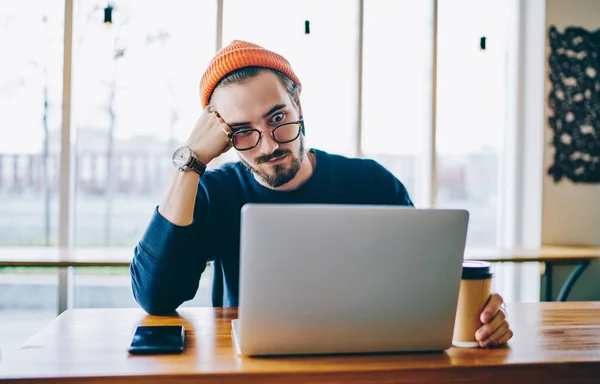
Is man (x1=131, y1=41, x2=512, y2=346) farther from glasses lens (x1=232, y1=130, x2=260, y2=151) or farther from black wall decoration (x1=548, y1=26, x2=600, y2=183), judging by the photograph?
black wall decoration (x1=548, y1=26, x2=600, y2=183)

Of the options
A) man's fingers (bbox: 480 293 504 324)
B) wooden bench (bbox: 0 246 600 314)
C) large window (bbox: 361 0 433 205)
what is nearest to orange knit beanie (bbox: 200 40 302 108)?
man's fingers (bbox: 480 293 504 324)

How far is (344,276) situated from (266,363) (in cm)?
19

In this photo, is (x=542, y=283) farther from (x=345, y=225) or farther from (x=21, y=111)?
(x=21, y=111)

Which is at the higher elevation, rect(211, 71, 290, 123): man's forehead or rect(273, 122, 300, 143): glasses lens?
rect(211, 71, 290, 123): man's forehead

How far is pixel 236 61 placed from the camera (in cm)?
138

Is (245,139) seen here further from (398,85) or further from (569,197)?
(569,197)

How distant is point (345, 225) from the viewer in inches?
30.7

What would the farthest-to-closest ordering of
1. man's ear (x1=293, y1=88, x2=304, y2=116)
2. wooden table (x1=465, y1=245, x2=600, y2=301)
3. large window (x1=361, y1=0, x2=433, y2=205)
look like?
large window (x1=361, y1=0, x2=433, y2=205)
wooden table (x1=465, y1=245, x2=600, y2=301)
man's ear (x1=293, y1=88, x2=304, y2=116)

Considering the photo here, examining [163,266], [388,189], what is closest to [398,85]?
[388,189]

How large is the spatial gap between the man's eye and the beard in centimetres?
8

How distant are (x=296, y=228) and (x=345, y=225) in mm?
77

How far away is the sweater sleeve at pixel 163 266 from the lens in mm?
1196

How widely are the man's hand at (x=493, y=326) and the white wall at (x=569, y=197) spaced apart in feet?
9.89

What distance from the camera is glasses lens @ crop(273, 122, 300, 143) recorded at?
140 centimetres
